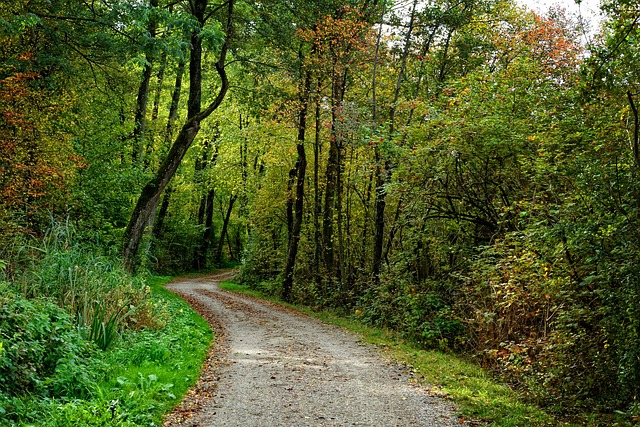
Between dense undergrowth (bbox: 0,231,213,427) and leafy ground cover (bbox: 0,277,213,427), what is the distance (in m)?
0.01

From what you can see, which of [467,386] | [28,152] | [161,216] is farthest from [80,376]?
[161,216]

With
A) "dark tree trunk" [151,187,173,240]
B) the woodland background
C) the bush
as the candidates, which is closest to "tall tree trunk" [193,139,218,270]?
"dark tree trunk" [151,187,173,240]

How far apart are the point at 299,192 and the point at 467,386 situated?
13740mm

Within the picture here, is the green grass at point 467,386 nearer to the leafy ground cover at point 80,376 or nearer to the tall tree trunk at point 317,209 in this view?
the leafy ground cover at point 80,376

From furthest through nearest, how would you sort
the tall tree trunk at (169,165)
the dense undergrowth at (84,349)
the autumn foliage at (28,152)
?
the tall tree trunk at (169,165) < the autumn foliage at (28,152) < the dense undergrowth at (84,349)

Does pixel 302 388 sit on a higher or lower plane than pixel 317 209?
lower

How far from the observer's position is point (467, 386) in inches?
305

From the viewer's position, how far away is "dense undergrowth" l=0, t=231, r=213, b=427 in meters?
5.27

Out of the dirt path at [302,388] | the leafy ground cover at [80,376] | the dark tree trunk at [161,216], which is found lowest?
the dirt path at [302,388]

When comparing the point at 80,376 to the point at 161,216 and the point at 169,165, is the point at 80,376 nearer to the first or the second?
the point at 169,165

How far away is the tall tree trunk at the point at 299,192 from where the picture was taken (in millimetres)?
19562

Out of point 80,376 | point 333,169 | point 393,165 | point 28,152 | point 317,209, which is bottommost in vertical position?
point 80,376

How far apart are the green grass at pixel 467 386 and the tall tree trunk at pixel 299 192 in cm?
870


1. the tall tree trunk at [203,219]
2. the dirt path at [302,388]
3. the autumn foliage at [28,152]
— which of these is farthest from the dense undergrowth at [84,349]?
the tall tree trunk at [203,219]
